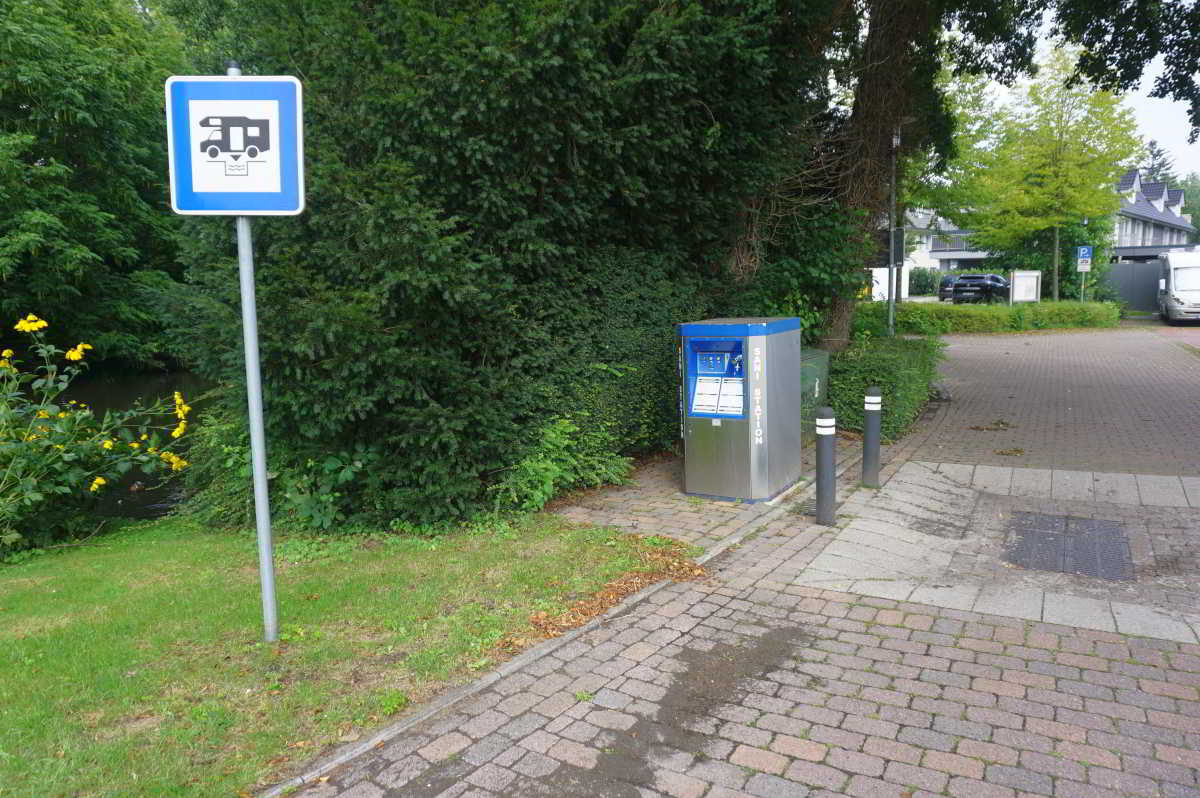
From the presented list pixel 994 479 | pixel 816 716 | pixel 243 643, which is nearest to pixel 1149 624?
pixel 816 716

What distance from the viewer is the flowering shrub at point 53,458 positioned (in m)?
6.73

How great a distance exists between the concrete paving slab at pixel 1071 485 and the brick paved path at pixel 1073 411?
371mm

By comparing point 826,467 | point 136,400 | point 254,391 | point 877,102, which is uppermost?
point 877,102

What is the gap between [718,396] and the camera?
272 inches

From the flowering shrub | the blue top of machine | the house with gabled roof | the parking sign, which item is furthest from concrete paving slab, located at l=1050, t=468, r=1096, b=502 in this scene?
the house with gabled roof

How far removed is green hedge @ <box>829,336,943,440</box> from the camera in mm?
9828

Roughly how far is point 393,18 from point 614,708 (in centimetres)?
479

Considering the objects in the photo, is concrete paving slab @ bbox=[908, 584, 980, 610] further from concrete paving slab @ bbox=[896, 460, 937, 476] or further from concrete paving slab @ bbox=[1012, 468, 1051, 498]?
concrete paving slab @ bbox=[896, 460, 937, 476]

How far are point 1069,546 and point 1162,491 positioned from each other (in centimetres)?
218

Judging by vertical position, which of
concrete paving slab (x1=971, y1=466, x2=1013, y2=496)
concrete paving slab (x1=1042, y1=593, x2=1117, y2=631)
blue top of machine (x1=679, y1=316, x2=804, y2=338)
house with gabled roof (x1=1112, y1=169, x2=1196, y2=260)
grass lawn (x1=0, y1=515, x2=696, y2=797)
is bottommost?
concrete paving slab (x1=1042, y1=593, x2=1117, y2=631)

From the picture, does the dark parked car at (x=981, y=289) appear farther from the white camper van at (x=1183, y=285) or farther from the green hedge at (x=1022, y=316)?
the green hedge at (x=1022, y=316)

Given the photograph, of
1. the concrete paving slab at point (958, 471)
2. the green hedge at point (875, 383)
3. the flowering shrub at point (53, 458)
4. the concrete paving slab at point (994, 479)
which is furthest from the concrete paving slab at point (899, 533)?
the flowering shrub at point (53, 458)

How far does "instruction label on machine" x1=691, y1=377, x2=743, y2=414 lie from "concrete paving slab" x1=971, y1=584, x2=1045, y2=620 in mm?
2517

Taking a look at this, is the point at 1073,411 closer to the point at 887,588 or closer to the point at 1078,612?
the point at 1078,612
